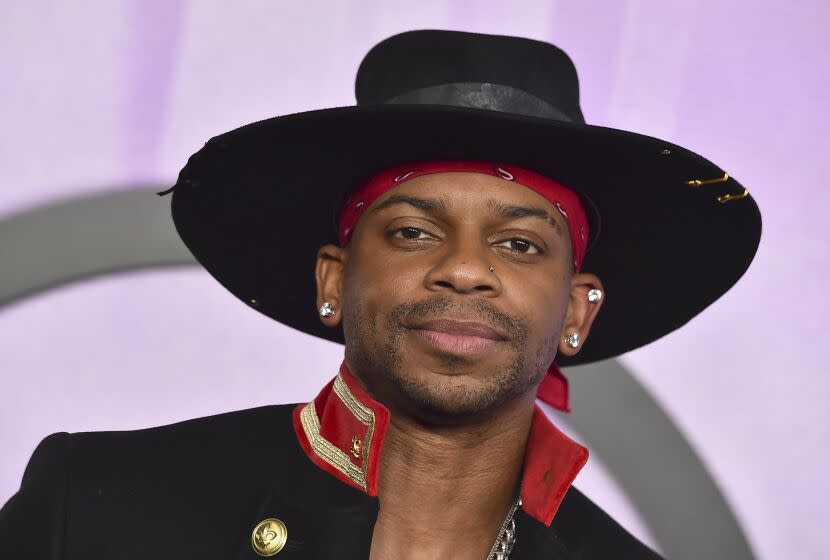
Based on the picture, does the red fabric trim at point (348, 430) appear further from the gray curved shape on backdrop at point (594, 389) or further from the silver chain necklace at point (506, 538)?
the gray curved shape on backdrop at point (594, 389)

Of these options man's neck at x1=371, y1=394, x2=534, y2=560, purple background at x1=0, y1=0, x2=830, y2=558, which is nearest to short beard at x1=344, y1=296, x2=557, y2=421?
man's neck at x1=371, y1=394, x2=534, y2=560

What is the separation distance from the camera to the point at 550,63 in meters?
3.05

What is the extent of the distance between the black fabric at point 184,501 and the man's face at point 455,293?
30 cm

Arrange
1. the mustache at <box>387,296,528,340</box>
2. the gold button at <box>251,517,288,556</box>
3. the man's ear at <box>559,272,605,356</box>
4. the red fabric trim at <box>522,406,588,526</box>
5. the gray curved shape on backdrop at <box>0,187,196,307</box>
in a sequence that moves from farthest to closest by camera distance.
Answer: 1. the gray curved shape on backdrop at <box>0,187,196,307</box>
2. the man's ear at <box>559,272,605,356</box>
3. the red fabric trim at <box>522,406,588,526</box>
4. the mustache at <box>387,296,528,340</box>
5. the gold button at <box>251,517,288,556</box>

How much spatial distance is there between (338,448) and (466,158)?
0.75m

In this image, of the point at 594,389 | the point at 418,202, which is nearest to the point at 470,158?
the point at 418,202

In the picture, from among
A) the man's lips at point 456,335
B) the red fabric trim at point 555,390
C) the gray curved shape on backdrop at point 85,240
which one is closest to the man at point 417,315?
the man's lips at point 456,335

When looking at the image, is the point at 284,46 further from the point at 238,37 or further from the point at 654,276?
the point at 654,276

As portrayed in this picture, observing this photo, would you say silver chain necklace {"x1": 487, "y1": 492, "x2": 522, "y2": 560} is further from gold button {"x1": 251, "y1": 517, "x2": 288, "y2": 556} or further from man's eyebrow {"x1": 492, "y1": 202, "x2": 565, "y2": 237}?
man's eyebrow {"x1": 492, "y1": 202, "x2": 565, "y2": 237}

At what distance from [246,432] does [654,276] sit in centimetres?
121

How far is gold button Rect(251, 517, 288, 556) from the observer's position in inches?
105

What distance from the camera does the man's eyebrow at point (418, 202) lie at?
2.93m

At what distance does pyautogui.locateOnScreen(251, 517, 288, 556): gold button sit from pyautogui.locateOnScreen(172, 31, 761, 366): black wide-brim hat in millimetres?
892

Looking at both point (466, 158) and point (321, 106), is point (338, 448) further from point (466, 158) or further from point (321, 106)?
point (321, 106)
